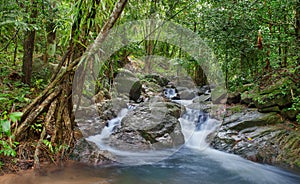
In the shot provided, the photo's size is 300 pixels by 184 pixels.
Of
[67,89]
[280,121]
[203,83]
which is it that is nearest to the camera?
[67,89]

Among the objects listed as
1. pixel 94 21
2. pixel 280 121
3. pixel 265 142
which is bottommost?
pixel 265 142

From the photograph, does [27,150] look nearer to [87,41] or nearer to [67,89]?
[67,89]

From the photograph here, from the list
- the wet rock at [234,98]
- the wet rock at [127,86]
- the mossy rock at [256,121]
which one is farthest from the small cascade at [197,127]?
the wet rock at [127,86]

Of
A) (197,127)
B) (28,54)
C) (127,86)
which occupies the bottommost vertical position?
(197,127)

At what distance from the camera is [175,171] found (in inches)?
156

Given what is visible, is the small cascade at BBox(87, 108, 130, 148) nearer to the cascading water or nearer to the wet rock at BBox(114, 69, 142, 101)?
the cascading water

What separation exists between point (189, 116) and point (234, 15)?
10.4ft

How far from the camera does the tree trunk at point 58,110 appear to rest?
121 inches

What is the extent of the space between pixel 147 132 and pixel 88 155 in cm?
163

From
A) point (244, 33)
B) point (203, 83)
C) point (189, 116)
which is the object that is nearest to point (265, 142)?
point (189, 116)

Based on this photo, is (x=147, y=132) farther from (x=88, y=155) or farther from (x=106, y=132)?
(x=88, y=155)

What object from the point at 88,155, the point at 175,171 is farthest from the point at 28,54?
the point at 175,171

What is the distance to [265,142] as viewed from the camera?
4.62 meters

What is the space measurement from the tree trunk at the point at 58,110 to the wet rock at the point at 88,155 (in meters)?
0.14
